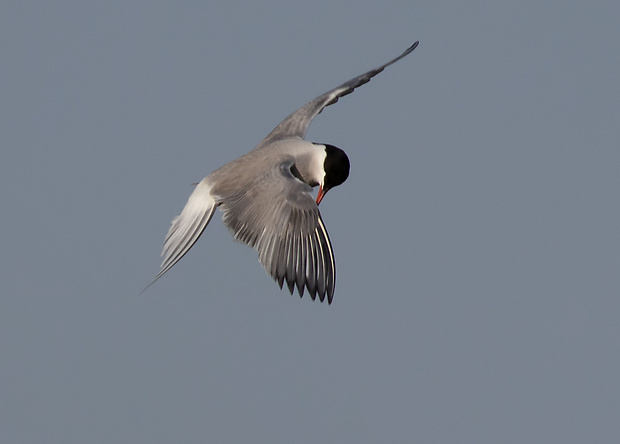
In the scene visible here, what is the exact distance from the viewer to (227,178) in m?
12.3

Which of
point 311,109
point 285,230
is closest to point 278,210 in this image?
point 285,230

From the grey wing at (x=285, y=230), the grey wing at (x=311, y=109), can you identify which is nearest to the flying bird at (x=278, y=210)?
the grey wing at (x=285, y=230)

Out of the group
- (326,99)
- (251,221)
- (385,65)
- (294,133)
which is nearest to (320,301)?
(251,221)

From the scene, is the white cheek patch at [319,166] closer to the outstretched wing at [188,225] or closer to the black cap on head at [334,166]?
the black cap on head at [334,166]

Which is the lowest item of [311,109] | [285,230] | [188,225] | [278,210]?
[285,230]

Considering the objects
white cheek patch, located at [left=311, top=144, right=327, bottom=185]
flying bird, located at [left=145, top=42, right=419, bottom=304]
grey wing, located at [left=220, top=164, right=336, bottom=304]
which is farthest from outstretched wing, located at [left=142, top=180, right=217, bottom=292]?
white cheek patch, located at [left=311, top=144, right=327, bottom=185]

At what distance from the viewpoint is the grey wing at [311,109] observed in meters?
14.8

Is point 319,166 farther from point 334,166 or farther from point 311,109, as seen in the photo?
point 311,109

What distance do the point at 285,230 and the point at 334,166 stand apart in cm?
213

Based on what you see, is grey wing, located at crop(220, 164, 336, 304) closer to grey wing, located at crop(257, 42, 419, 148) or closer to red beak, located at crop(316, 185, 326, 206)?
red beak, located at crop(316, 185, 326, 206)

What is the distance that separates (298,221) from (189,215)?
1.56m

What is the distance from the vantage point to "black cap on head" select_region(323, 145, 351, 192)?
1321 cm

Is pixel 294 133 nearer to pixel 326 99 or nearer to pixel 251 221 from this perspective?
pixel 326 99

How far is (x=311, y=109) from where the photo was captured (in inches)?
609
